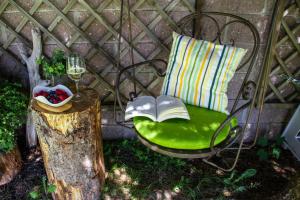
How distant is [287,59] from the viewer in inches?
87.8

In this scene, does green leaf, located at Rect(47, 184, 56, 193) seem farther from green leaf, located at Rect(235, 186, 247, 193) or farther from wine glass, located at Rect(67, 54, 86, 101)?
green leaf, located at Rect(235, 186, 247, 193)

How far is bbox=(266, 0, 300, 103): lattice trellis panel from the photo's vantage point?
2102 mm

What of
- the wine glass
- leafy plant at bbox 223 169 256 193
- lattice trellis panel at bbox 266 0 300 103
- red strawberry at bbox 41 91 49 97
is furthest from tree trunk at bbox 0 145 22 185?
lattice trellis panel at bbox 266 0 300 103

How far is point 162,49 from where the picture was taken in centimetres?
218

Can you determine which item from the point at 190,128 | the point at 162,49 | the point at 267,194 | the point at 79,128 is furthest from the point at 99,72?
the point at 267,194

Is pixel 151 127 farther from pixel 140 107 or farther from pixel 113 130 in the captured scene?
pixel 113 130

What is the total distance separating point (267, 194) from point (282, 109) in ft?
2.39

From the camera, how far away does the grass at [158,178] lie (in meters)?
2.03

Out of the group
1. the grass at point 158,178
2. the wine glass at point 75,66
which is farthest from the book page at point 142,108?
the grass at point 158,178

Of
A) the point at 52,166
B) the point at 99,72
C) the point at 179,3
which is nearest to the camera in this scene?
the point at 52,166

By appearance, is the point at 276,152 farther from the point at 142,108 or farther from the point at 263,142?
the point at 142,108

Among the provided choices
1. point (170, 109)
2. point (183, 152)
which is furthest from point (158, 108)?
point (183, 152)

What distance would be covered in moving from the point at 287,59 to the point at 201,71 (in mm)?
814

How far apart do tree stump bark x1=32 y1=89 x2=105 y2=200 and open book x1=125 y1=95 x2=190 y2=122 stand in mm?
222
